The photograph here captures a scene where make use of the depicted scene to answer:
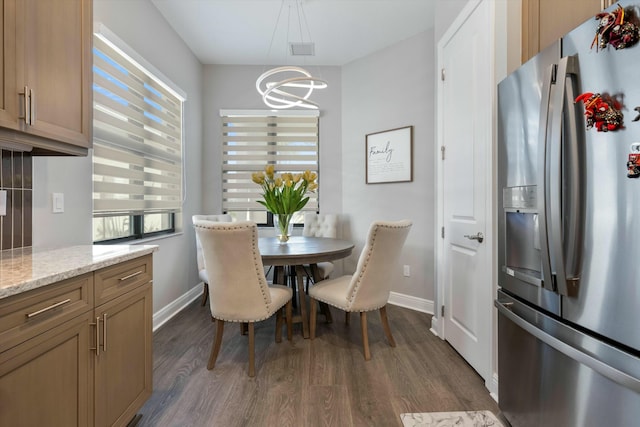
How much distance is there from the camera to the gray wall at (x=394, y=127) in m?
3.16

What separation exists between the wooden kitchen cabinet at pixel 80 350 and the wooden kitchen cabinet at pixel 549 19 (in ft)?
7.29

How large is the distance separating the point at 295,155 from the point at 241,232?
7.80 feet

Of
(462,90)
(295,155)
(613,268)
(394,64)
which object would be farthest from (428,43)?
(613,268)

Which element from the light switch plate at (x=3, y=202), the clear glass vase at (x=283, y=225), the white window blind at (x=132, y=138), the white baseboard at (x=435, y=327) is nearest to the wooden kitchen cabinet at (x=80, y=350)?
the light switch plate at (x=3, y=202)

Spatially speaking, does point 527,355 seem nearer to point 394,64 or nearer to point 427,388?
point 427,388

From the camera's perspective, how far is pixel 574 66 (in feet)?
3.27

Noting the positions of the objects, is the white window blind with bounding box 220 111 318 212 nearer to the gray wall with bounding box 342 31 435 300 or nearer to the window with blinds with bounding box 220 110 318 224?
the window with blinds with bounding box 220 110 318 224

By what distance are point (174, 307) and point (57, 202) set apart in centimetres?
166

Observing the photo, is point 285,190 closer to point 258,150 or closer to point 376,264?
point 376,264

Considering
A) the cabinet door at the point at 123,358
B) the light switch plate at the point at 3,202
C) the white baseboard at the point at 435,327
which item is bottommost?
the white baseboard at the point at 435,327

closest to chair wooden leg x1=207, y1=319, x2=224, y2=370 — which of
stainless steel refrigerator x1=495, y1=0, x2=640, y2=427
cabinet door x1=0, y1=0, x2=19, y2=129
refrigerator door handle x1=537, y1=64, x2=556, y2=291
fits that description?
cabinet door x1=0, y1=0, x2=19, y2=129

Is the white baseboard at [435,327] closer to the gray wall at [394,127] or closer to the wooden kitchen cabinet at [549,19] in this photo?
the gray wall at [394,127]

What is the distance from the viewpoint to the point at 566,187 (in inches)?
40.3

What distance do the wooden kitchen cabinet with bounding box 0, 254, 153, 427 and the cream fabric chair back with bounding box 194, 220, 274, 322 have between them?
351 millimetres
